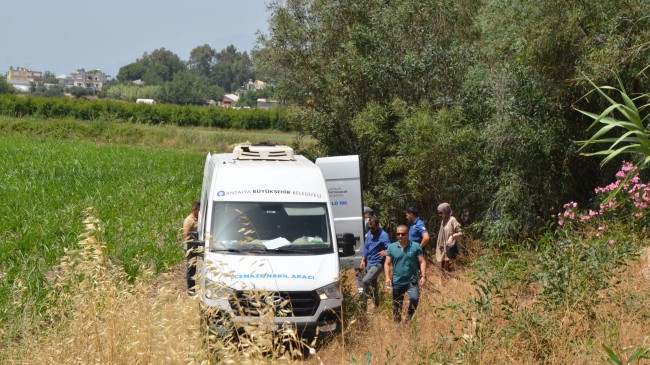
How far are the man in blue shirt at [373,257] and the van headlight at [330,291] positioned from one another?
206 centimetres

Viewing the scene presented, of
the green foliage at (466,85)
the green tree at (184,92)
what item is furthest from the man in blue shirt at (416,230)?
the green tree at (184,92)

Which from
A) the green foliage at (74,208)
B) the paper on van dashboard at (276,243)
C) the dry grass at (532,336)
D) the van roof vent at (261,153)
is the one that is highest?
the van roof vent at (261,153)

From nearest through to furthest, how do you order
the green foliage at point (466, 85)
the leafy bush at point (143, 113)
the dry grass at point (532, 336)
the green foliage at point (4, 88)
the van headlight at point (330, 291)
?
the dry grass at point (532, 336) < the van headlight at point (330, 291) < the green foliage at point (466, 85) < the leafy bush at point (143, 113) < the green foliage at point (4, 88)

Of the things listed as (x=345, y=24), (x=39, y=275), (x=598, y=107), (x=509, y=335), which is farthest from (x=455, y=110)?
(x=509, y=335)

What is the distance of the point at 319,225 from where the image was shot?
39.1 ft

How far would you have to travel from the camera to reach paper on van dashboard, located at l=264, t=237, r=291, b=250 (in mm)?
11305

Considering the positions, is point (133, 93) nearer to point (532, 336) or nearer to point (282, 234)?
point (282, 234)

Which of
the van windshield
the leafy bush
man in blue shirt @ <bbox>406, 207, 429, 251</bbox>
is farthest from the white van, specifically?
the leafy bush

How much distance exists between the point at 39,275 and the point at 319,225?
435 centimetres

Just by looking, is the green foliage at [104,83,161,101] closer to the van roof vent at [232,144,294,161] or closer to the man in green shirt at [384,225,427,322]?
the van roof vent at [232,144,294,161]

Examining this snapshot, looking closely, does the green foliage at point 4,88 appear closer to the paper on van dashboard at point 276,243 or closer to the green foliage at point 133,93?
the green foliage at point 133,93

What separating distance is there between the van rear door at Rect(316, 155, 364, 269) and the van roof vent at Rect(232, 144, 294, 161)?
65.4 inches

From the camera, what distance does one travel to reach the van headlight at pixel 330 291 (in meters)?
10.8

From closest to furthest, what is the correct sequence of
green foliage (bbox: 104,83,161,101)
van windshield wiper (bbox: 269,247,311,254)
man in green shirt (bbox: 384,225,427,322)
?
van windshield wiper (bbox: 269,247,311,254)
man in green shirt (bbox: 384,225,427,322)
green foliage (bbox: 104,83,161,101)
